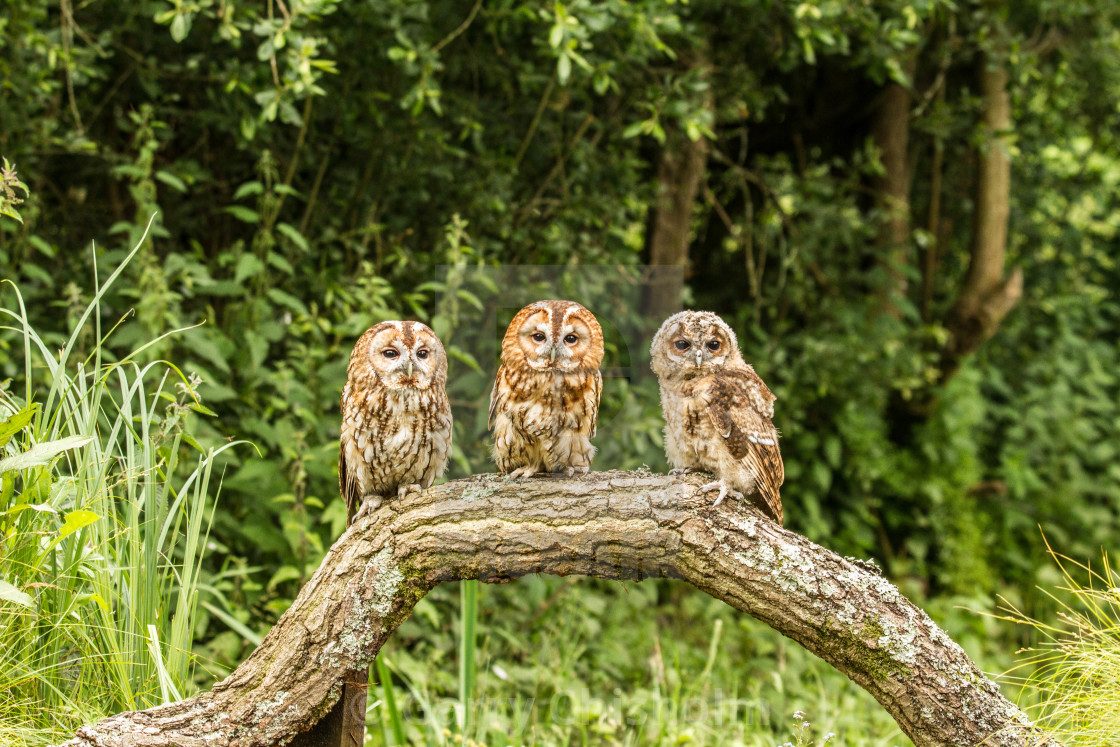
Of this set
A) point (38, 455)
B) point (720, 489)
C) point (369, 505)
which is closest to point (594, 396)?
point (720, 489)

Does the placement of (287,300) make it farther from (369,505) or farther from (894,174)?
(894,174)

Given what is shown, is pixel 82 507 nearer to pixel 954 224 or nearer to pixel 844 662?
pixel 844 662

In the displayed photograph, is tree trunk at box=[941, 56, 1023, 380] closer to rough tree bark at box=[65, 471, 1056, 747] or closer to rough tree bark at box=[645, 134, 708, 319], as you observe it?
rough tree bark at box=[645, 134, 708, 319]

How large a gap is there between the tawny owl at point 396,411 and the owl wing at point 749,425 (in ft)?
2.46

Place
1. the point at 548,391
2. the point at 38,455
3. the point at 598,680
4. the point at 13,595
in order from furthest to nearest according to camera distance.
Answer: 1. the point at 598,680
2. the point at 548,391
3. the point at 38,455
4. the point at 13,595

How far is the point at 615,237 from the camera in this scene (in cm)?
448

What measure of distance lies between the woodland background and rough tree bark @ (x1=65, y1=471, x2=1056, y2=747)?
0.33 metres

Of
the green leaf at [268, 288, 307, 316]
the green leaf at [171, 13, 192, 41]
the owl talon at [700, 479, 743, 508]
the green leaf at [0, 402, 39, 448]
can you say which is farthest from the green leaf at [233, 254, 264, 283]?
the owl talon at [700, 479, 743, 508]

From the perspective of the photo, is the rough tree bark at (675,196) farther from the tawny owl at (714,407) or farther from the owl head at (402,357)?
the owl head at (402,357)

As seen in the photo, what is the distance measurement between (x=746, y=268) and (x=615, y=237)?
1.64 meters

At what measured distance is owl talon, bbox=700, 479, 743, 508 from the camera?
Result: 2137mm

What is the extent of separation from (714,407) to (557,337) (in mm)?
497

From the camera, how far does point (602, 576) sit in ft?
6.76

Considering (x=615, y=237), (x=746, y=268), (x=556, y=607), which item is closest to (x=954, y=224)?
(x=746, y=268)
